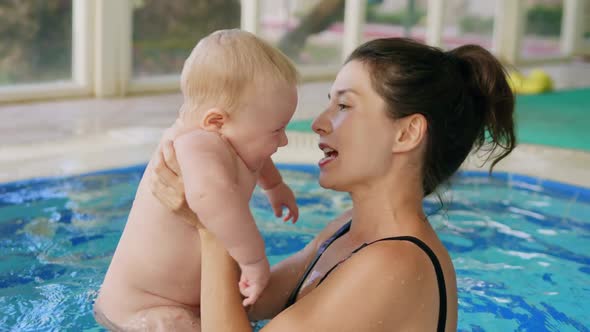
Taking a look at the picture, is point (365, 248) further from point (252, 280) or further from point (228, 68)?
point (228, 68)

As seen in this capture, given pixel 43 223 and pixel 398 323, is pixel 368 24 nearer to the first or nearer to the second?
pixel 43 223

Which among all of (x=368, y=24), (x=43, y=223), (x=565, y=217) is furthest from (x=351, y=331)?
(x=368, y=24)

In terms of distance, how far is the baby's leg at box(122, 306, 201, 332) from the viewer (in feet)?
7.61

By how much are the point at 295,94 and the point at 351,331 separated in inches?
24.8

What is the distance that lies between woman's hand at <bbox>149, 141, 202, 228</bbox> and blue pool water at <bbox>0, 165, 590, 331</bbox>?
0.78m

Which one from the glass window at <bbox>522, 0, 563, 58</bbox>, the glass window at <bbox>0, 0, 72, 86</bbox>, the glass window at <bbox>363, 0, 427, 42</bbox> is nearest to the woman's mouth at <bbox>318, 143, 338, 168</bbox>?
the glass window at <bbox>0, 0, 72, 86</bbox>

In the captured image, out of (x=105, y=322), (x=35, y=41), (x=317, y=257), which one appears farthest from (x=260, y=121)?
(x=35, y=41)

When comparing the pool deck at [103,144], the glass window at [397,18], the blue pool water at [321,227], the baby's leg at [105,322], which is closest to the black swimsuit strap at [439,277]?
the baby's leg at [105,322]

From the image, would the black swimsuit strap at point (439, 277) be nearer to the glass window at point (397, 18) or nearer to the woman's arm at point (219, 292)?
the woman's arm at point (219, 292)

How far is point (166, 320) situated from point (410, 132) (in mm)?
830

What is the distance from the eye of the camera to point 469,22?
13.7 m

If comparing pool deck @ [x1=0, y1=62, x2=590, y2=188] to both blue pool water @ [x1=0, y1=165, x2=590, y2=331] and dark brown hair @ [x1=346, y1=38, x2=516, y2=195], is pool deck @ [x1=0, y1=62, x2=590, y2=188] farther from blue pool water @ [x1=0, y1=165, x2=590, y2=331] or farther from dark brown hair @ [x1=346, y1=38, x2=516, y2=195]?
dark brown hair @ [x1=346, y1=38, x2=516, y2=195]

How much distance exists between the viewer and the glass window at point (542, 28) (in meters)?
14.4

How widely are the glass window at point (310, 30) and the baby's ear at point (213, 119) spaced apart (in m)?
8.90
